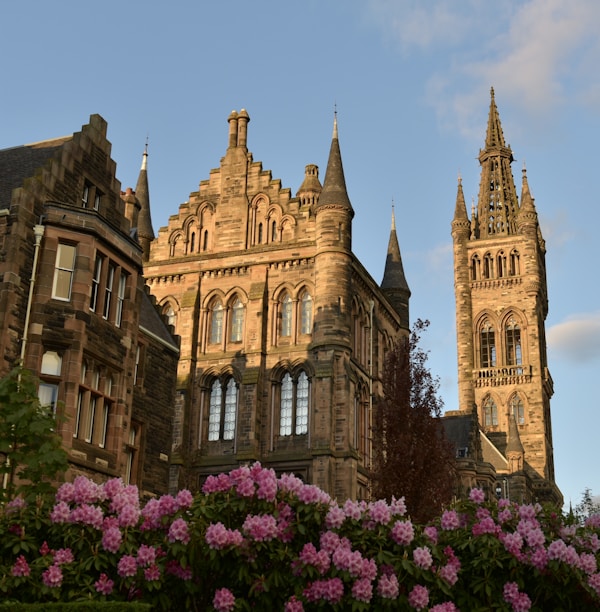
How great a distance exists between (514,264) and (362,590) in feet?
304

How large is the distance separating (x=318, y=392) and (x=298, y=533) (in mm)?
26703

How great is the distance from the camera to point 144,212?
155 feet

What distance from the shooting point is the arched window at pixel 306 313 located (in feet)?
134

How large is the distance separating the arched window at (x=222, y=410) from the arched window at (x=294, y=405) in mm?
2373

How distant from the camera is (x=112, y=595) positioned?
37.9ft

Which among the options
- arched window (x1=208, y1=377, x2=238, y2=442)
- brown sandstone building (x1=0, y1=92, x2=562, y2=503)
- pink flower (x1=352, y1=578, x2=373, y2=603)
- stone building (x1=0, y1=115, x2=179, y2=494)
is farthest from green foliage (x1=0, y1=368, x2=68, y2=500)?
arched window (x1=208, y1=377, x2=238, y2=442)

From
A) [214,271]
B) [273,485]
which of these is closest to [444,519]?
[273,485]

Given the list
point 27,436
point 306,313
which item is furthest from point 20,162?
point 306,313

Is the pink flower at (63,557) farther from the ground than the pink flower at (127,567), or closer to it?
farther from the ground

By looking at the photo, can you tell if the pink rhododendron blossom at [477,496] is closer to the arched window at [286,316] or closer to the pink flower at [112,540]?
the pink flower at [112,540]

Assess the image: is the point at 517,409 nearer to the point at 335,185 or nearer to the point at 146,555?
the point at 335,185

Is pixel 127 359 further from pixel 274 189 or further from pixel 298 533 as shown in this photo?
pixel 274 189

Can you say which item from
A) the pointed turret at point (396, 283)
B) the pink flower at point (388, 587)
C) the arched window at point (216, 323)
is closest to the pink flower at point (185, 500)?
the pink flower at point (388, 587)

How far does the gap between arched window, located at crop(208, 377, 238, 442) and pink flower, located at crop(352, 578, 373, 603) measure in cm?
2963
